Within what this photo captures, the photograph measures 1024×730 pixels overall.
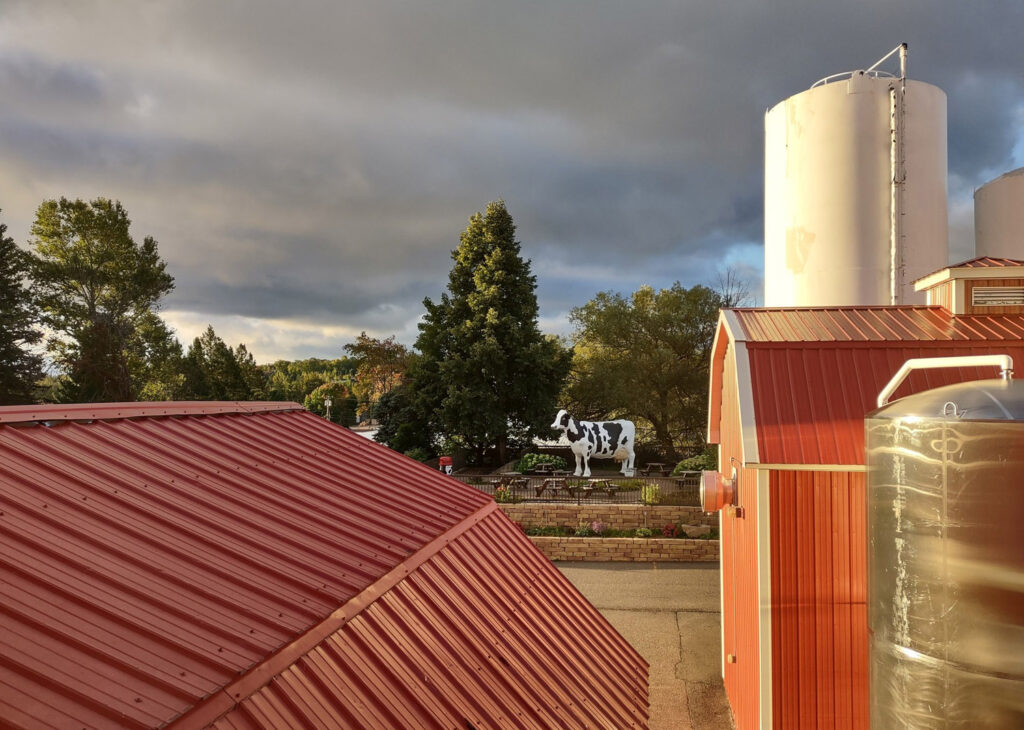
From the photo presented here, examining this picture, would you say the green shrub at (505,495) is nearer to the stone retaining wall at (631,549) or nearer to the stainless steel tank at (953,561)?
the stone retaining wall at (631,549)

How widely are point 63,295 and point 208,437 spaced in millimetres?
40341

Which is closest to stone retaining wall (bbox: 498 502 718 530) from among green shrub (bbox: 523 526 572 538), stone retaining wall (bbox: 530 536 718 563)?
green shrub (bbox: 523 526 572 538)

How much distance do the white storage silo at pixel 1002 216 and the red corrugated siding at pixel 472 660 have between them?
64.1 ft

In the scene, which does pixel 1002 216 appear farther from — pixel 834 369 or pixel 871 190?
pixel 834 369

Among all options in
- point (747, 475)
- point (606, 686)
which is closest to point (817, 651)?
point (747, 475)

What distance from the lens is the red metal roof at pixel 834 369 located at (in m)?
8.42

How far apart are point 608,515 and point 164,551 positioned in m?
17.3

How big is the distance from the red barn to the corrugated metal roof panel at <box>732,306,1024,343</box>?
0.03m

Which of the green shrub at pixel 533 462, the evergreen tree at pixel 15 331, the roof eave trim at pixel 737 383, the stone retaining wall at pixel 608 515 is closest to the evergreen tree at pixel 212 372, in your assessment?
the evergreen tree at pixel 15 331

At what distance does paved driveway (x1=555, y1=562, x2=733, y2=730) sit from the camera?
10953mm

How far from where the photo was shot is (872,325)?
10406 mm

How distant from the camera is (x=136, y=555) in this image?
3.88 metres

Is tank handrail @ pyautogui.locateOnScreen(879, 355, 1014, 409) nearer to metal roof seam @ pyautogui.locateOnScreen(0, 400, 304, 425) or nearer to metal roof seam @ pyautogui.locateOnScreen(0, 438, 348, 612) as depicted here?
metal roof seam @ pyautogui.locateOnScreen(0, 438, 348, 612)

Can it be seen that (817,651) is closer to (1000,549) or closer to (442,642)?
(1000,549)
